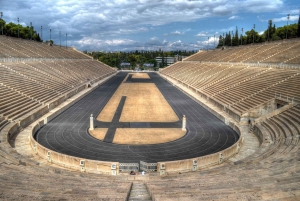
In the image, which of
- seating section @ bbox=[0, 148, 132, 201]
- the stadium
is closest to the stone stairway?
the stadium

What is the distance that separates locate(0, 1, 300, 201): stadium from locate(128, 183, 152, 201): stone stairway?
0.07 metres

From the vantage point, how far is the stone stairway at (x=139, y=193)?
9.86 m

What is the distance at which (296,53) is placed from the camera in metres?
42.0

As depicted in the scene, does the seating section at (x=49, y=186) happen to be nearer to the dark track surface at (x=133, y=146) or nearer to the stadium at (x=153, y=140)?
the stadium at (x=153, y=140)

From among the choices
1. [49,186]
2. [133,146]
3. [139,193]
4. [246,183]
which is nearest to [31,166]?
[49,186]

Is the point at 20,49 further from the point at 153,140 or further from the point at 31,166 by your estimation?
the point at 31,166

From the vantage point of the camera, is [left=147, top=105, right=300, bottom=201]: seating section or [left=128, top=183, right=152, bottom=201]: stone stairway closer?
[left=147, top=105, right=300, bottom=201]: seating section

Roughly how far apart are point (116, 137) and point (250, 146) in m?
10.00

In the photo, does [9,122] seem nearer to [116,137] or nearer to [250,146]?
[116,137]

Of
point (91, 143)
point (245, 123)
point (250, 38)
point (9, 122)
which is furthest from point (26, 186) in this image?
point (250, 38)

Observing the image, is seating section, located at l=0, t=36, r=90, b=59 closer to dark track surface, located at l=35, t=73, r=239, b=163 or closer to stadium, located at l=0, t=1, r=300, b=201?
stadium, located at l=0, t=1, r=300, b=201

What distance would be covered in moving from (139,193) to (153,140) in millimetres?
10361

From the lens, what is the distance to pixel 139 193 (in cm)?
1034

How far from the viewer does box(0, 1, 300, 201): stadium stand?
9.98 meters
